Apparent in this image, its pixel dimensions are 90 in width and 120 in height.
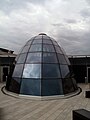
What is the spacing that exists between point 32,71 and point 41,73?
0.87 meters

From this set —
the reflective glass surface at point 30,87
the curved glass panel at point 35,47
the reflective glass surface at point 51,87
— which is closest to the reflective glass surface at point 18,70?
the reflective glass surface at point 30,87

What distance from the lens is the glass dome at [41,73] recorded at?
499 inches

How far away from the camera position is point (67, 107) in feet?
31.1

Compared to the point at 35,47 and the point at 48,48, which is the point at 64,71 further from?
the point at 35,47

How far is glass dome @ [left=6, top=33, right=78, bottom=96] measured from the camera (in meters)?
12.7

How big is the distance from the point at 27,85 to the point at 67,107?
451cm

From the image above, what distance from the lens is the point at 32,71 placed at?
13.7 metres

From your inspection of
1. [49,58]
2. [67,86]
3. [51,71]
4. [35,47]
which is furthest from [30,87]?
[35,47]

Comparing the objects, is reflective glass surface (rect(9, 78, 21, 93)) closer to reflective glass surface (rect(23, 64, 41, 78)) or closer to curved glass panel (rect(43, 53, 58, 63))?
reflective glass surface (rect(23, 64, 41, 78))

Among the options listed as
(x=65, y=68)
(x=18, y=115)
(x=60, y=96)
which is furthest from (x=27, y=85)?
(x=18, y=115)

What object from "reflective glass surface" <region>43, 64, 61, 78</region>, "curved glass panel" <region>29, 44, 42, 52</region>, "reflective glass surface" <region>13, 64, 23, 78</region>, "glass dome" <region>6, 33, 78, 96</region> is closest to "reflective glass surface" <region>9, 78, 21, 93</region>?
"glass dome" <region>6, 33, 78, 96</region>

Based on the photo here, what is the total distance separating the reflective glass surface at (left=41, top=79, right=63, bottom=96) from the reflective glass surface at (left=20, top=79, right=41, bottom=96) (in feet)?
1.29

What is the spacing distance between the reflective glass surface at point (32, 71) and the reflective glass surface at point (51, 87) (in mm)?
915

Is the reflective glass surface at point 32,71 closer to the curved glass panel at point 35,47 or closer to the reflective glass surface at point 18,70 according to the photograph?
the reflective glass surface at point 18,70
